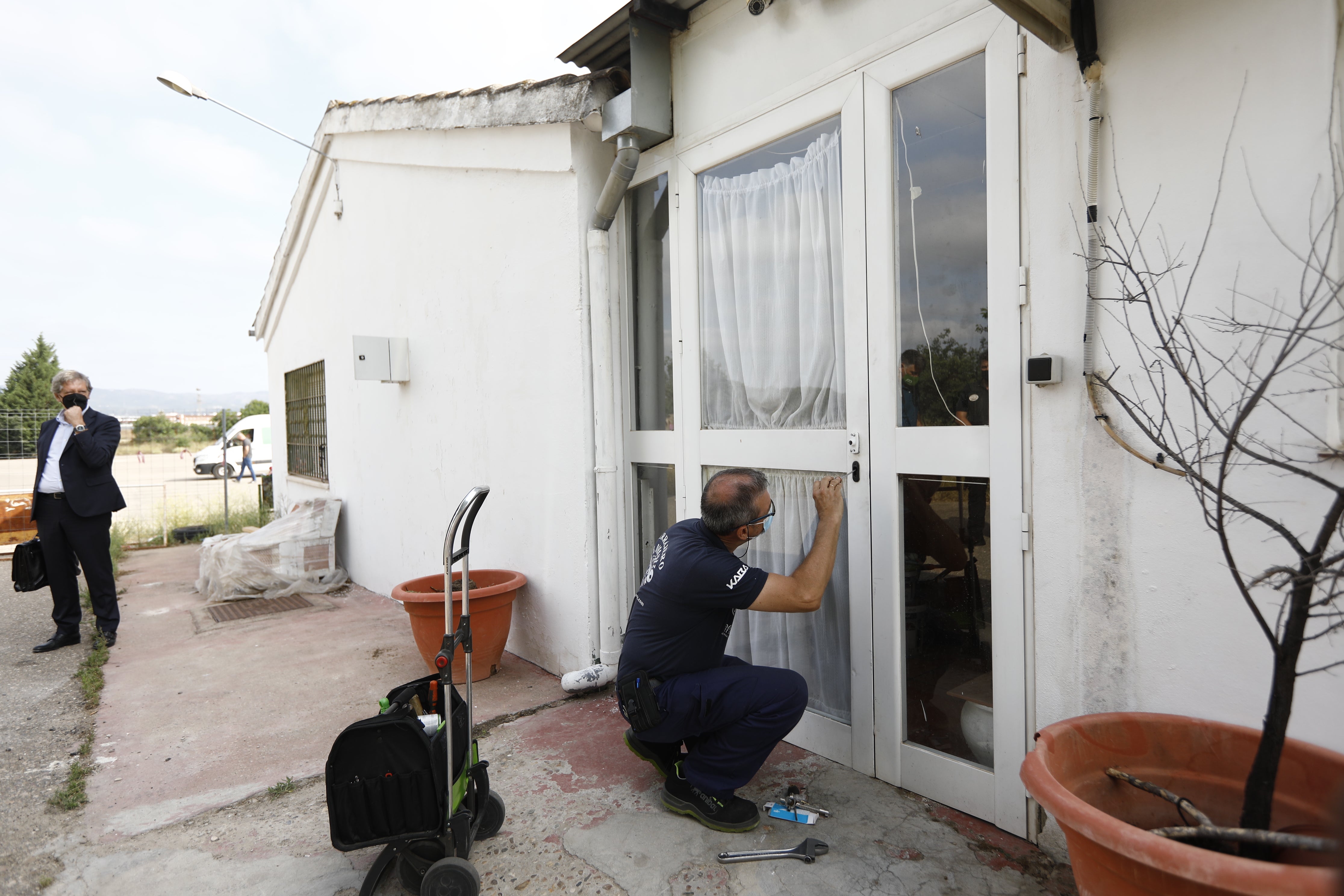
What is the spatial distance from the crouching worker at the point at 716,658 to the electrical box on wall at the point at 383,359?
158 inches

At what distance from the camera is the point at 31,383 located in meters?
26.8

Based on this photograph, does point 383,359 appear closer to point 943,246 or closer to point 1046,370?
point 943,246

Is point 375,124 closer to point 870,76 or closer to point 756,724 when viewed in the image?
point 870,76

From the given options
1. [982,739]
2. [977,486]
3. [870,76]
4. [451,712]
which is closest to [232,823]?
[451,712]

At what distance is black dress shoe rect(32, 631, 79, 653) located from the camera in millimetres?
5125

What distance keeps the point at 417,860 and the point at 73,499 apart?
14.4 feet

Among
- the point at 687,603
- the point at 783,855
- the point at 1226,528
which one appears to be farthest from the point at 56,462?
the point at 1226,528

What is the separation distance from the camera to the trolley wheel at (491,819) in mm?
2715

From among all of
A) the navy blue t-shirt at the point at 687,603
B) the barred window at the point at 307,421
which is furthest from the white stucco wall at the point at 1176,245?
the barred window at the point at 307,421

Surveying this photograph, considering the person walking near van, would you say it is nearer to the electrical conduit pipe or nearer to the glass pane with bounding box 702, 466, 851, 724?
the electrical conduit pipe

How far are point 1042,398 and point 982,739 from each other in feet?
4.24

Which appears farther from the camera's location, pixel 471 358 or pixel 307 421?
pixel 307 421

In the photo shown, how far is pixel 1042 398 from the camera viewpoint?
2.47 meters

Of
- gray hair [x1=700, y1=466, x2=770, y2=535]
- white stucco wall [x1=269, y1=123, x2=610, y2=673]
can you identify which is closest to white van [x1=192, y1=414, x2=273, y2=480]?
white stucco wall [x1=269, y1=123, x2=610, y2=673]
